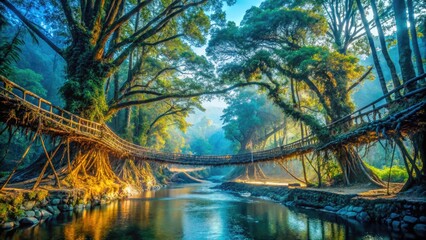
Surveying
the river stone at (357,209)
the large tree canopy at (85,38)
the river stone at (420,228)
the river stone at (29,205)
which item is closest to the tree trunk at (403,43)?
the river stone at (357,209)

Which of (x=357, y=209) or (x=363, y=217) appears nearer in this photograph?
(x=363, y=217)

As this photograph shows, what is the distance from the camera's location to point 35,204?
28.0 feet

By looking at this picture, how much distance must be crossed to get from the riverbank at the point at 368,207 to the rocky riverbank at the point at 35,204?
35.5 ft

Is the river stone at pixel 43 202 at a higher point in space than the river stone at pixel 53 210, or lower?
higher

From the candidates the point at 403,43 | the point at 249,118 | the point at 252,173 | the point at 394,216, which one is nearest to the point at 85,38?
the point at 403,43

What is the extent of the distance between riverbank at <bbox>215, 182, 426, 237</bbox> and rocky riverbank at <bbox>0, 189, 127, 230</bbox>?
35.5 feet

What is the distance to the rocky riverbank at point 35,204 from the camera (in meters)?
7.18

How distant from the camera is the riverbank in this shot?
668cm

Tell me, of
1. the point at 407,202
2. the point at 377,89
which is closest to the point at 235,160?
the point at 407,202

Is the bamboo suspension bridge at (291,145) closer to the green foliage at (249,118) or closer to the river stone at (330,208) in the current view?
the river stone at (330,208)

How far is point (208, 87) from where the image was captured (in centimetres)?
1881

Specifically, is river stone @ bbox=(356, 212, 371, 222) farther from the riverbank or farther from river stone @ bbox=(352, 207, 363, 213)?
river stone @ bbox=(352, 207, 363, 213)

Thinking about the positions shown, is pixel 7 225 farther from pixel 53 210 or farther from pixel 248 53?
pixel 248 53

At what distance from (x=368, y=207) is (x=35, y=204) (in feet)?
39.1
